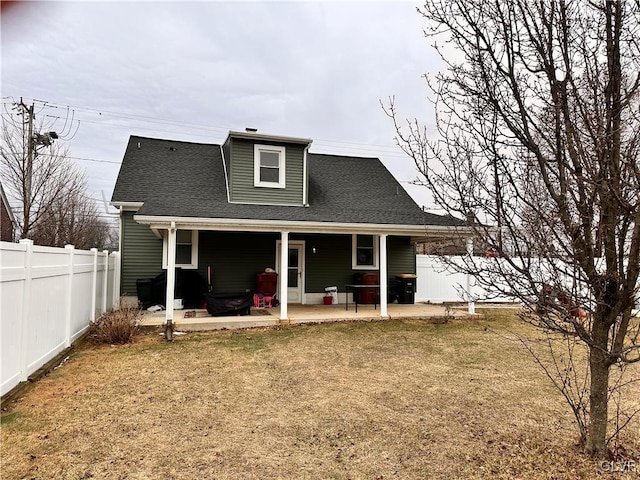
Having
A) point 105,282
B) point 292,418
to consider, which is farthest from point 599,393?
point 105,282

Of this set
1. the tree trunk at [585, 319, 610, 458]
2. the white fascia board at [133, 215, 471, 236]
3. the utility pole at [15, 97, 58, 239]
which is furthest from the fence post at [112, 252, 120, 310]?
the tree trunk at [585, 319, 610, 458]

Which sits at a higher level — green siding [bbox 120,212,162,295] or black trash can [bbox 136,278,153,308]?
green siding [bbox 120,212,162,295]

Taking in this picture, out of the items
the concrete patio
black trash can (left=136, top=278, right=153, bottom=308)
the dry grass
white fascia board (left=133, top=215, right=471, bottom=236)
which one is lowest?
the dry grass

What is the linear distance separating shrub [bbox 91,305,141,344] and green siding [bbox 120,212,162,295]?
3844 millimetres

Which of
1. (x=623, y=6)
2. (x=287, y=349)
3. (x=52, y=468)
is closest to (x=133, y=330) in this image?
(x=287, y=349)

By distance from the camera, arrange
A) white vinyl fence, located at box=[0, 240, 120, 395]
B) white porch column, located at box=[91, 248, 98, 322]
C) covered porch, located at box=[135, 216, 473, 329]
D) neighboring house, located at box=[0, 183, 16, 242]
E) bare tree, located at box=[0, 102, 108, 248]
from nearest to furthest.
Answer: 1. white vinyl fence, located at box=[0, 240, 120, 395]
2. white porch column, located at box=[91, 248, 98, 322]
3. covered porch, located at box=[135, 216, 473, 329]
4. bare tree, located at box=[0, 102, 108, 248]
5. neighboring house, located at box=[0, 183, 16, 242]

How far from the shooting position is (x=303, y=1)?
3.21m

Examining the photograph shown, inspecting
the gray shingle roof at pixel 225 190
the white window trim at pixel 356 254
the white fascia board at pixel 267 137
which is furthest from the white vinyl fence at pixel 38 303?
the white window trim at pixel 356 254

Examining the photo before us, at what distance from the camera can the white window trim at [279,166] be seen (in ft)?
40.4

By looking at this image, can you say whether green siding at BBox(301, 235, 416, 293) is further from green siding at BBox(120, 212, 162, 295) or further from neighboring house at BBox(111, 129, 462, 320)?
green siding at BBox(120, 212, 162, 295)

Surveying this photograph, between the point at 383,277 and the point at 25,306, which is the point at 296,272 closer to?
the point at 383,277

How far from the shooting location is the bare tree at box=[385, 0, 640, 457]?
279 centimetres

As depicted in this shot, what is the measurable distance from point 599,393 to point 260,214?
8078mm

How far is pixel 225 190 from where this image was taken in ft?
41.4
